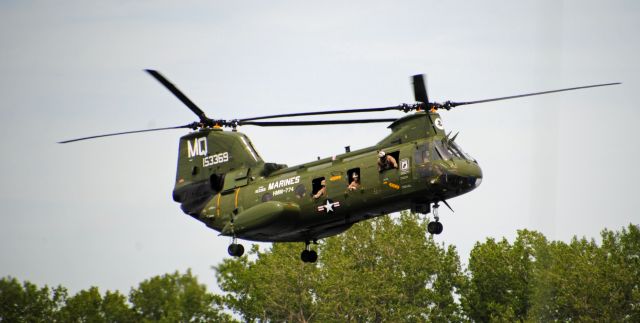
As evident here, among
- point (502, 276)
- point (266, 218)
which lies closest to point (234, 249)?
point (266, 218)

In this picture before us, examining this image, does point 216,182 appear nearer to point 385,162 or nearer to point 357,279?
point 385,162

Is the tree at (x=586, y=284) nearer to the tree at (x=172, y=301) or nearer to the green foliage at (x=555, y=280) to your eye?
the green foliage at (x=555, y=280)

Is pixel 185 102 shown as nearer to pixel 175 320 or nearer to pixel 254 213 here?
pixel 254 213

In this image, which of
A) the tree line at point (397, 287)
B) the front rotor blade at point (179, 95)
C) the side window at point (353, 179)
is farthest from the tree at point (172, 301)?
the side window at point (353, 179)

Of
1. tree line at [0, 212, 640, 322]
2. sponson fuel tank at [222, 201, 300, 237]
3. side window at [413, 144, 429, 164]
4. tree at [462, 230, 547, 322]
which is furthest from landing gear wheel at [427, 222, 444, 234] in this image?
tree at [462, 230, 547, 322]

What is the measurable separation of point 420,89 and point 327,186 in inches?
191

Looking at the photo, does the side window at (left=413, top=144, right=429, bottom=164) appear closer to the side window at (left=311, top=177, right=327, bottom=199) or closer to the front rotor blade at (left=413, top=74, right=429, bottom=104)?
the front rotor blade at (left=413, top=74, right=429, bottom=104)

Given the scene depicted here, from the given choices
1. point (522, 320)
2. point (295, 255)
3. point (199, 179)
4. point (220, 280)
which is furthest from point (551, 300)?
point (199, 179)

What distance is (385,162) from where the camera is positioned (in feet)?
141

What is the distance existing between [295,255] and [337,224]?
4537 cm

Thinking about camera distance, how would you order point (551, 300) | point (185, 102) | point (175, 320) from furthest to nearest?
point (551, 300)
point (175, 320)
point (185, 102)

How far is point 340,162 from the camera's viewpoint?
1742 inches

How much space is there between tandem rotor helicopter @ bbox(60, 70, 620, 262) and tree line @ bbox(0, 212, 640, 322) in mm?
30096

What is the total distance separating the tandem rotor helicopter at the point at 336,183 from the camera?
42.3 m
